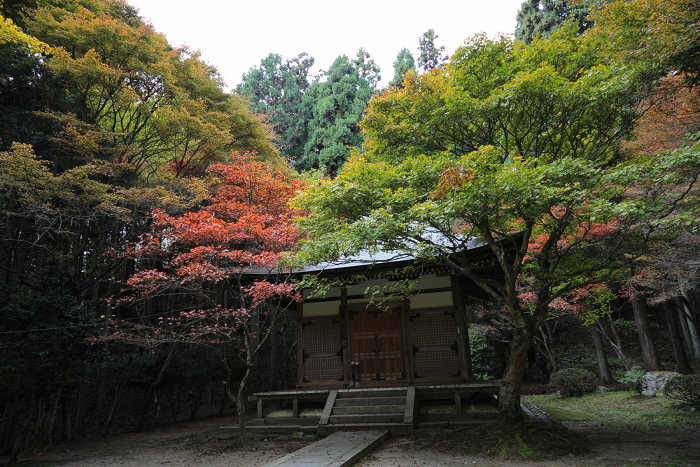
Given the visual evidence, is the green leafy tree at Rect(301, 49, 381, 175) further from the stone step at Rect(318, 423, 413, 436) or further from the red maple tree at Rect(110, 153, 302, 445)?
the stone step at Rect(318, 423, 413, 436)

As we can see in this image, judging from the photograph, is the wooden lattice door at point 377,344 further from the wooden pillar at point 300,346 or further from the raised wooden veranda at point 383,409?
the wooden pillar at point 300,346

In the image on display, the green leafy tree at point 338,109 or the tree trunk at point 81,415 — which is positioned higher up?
the green leafy tree at point 338,109

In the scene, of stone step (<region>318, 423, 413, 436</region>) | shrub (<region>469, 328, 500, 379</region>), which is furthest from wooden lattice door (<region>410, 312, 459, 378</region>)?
shrub (<region>469, 328, 500, 379</region>)

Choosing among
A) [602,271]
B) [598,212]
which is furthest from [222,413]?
[598,212]

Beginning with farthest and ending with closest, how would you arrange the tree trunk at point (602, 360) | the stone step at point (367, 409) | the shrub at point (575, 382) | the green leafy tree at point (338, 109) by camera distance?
the green leafy tree at point (338, 109), the tree trunk at point (602, 360), the shrub at point (575, 382), the stone step at point (367, 409)

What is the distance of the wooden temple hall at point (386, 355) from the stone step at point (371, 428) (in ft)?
0.06

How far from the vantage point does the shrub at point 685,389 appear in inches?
328

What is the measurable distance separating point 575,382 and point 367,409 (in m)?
8.38

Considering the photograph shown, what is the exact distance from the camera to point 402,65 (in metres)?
27.1

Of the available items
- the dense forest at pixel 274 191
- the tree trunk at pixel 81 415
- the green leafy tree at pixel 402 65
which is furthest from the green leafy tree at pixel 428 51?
the tree trunk at pixel 81 415

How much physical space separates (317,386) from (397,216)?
5.83 meters

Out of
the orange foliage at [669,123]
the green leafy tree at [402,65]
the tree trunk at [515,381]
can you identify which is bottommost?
the tree trunk at [515,381]

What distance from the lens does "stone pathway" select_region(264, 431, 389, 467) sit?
5406mm

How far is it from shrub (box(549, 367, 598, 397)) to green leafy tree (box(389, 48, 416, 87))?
19.9m
